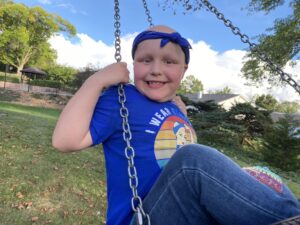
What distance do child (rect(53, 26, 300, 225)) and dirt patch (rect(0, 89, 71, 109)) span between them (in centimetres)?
2218

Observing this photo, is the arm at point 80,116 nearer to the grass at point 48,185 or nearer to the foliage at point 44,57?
the grass at point 48,185

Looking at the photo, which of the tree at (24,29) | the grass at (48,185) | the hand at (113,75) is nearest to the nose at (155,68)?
the hand at (113,75)

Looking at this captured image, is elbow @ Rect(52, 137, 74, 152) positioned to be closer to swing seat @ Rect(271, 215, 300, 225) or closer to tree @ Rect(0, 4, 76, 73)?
swing seat @ Rect(271, 215, 300, 225)

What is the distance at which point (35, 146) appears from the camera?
22.1 ft

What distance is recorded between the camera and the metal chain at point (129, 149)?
121 centimetres

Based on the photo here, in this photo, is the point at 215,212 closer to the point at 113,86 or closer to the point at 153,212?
the point at 153,212

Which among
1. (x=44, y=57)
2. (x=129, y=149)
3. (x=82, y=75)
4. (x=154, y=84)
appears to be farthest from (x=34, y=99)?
(x=129, y=149)

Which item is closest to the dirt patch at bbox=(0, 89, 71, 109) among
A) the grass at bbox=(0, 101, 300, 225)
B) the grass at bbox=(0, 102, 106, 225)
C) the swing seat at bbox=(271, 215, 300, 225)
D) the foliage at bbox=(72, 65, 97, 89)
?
the foliage at bbox=(72, 65, 97, 89)

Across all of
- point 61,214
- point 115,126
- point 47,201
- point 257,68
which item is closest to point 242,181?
point 115,126

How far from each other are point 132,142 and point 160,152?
14cm

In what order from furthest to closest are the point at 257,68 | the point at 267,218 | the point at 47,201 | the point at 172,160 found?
the point at 257,68
the point at 47,201
the point at 172,160
the point at 267,218

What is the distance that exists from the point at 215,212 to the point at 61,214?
9.37 feet

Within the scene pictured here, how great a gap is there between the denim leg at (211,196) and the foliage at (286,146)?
10.7 metres

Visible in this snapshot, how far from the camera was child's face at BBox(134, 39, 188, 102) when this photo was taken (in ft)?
5.63
